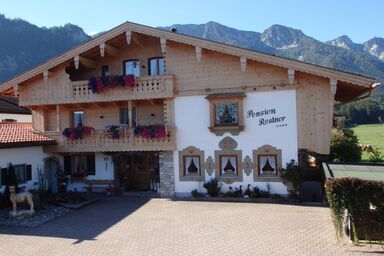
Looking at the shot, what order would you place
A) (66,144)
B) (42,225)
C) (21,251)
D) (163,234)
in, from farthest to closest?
→ (66,144) → (42,225) → (163,234) → (21,251)

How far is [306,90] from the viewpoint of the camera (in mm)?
17750

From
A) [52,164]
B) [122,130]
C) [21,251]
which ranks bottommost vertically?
[21,251]

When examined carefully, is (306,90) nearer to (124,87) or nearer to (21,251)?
(124,87)

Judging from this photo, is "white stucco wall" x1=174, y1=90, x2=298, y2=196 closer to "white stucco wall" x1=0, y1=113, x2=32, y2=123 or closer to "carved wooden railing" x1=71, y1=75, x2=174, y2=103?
"carved wooden railing" x1=71, y1=75, x2=174, y2=103

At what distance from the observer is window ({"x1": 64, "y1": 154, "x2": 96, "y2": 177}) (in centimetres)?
2219

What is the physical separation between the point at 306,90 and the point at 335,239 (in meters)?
8.22

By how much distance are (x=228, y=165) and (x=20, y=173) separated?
11095 millimetres

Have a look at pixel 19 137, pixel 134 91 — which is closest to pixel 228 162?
pixel 134 91

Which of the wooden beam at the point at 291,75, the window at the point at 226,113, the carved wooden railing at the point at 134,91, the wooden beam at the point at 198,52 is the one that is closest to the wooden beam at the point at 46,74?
the carved wooden railing at the point at 134,91

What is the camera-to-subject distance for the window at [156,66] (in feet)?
69.8

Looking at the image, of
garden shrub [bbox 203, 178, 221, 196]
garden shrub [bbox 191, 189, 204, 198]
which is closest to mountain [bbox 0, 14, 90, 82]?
garden shrub [bbox 191, 189, 204, 198]

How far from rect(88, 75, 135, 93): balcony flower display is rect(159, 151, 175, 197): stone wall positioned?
14.2 ft

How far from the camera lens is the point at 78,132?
20719mm

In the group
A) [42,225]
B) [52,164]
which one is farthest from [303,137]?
[52,164]
